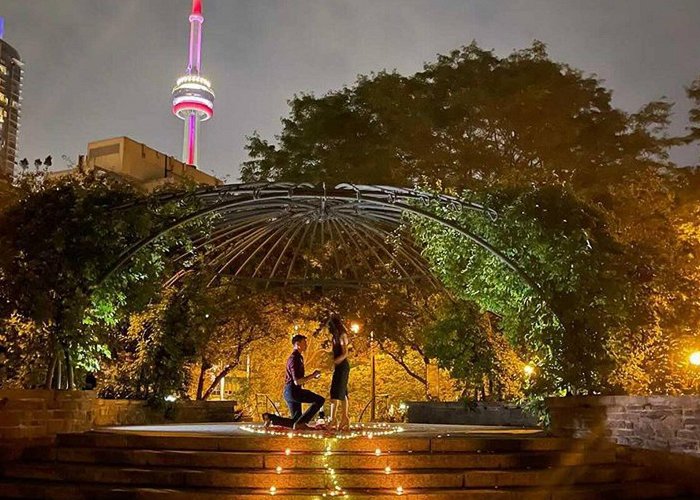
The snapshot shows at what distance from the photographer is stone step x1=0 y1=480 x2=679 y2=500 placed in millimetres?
6449

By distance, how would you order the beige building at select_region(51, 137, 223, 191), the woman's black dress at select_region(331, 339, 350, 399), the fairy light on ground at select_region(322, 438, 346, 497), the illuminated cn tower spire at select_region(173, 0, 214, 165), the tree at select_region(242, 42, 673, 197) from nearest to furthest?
the fairy light on ground at select_region(322, 438, 346, 497) < the woman's black dress at select_region(331, 339, 350, 399) < the tree at select_region(242, 42, 673, 197) < the beige building at select_region(51, 137, 223, 191) < the illuminated cn tower spire at select_region(173, 0, 214, 165)

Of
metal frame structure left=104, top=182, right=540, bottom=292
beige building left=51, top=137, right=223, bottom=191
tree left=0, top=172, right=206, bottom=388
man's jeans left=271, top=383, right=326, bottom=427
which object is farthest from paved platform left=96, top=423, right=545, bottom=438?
beige building left=51, top=137, right=223, bottom=191

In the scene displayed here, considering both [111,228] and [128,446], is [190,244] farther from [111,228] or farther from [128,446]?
[128,446]

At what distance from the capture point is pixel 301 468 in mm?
6984

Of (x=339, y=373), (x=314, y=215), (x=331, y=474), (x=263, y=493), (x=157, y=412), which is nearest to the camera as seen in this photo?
(x=263, y=493)

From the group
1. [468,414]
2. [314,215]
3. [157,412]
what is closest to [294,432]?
[314,215]

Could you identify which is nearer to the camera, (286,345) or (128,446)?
(128,446)

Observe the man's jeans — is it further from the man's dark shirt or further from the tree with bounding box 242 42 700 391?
the tree with bounding box 242 42 700 391

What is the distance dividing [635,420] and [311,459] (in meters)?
3.80

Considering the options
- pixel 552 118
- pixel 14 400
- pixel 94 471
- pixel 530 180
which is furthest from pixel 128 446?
pixel 552 118

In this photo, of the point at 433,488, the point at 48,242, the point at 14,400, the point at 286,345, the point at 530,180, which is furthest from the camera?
the point at 286,345

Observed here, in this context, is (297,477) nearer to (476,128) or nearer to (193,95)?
(476,128)

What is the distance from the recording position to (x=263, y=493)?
6551 mm

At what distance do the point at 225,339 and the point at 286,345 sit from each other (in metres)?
2.76
